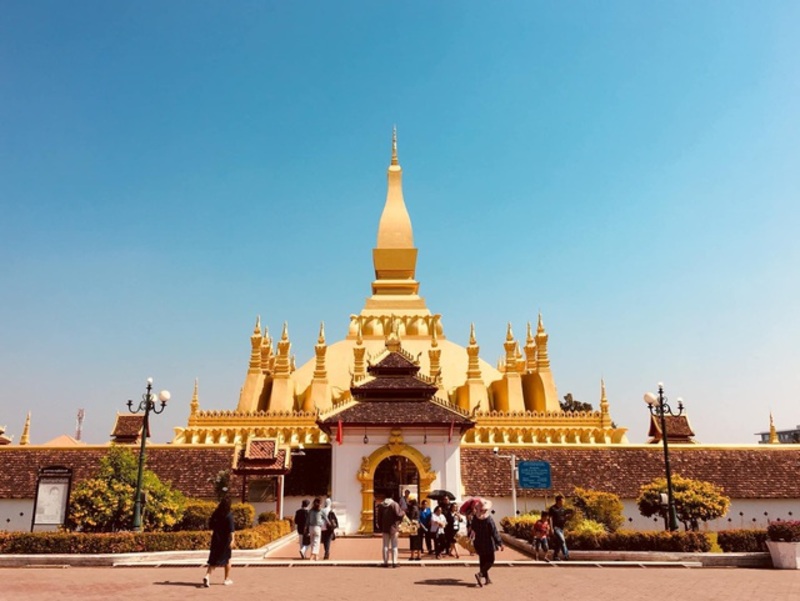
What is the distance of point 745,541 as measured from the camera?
60.7ft

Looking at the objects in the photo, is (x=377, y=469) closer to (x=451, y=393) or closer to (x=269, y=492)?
(x=269, y=492)

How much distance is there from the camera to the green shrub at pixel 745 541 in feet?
60.3

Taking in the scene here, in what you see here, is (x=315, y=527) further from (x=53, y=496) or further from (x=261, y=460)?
(x=53, y=496)

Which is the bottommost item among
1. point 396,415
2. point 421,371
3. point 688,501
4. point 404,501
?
point 688,501

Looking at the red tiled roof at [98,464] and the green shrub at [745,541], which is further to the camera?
the red tiled roof at [98,464]


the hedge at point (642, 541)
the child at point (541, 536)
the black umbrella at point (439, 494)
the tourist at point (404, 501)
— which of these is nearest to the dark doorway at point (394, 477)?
the tourist at point (404, 501)

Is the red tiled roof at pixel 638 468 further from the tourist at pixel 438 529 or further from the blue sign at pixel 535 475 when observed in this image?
the tourist at pixel 438 529

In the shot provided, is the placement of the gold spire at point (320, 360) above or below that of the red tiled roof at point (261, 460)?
above

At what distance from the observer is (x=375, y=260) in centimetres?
5375

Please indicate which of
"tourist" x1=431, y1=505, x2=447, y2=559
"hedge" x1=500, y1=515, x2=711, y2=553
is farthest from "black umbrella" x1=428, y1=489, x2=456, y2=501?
"hedge" x1=500, y1=515, x2=711, y2=553

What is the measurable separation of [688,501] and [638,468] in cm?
433

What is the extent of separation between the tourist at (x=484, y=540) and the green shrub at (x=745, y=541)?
8231 mm

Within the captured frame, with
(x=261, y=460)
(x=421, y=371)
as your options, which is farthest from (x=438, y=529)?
(x=421, y=371)

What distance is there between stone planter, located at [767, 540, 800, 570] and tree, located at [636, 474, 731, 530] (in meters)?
7.69
